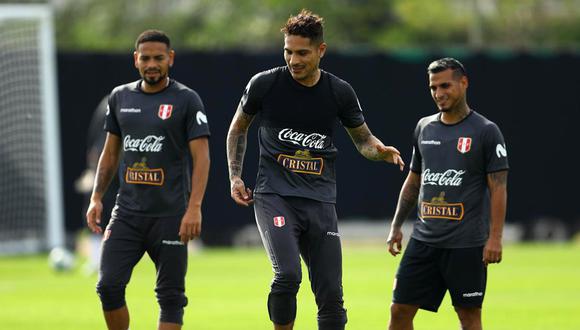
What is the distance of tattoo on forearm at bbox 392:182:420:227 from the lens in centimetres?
1041

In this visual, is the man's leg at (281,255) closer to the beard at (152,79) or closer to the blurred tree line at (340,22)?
the beard at (152,79)

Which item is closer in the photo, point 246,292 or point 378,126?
point 246,292

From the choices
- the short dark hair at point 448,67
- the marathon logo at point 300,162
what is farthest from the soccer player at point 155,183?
the short dark hair at point 448,67

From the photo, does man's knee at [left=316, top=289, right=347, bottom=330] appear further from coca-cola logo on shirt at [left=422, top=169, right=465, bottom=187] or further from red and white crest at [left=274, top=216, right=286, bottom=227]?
coca-cola logo on shirt at [left=422, top=169, right=465, bottom=187]

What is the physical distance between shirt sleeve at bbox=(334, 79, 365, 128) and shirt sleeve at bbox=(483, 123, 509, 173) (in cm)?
90

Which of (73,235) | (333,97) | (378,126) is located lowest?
(73,235)

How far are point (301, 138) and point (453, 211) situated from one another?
1.22 metres

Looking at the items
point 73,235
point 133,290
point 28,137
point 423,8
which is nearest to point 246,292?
point 133,290

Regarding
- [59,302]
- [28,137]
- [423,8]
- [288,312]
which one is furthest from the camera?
[423,8]

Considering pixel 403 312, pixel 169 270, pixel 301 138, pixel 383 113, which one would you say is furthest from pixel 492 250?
pixel 383 113

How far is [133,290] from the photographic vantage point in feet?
57.3

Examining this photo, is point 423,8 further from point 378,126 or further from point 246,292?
point 246,292

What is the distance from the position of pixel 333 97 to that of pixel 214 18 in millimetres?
34373

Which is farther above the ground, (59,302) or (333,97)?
(333,97)
